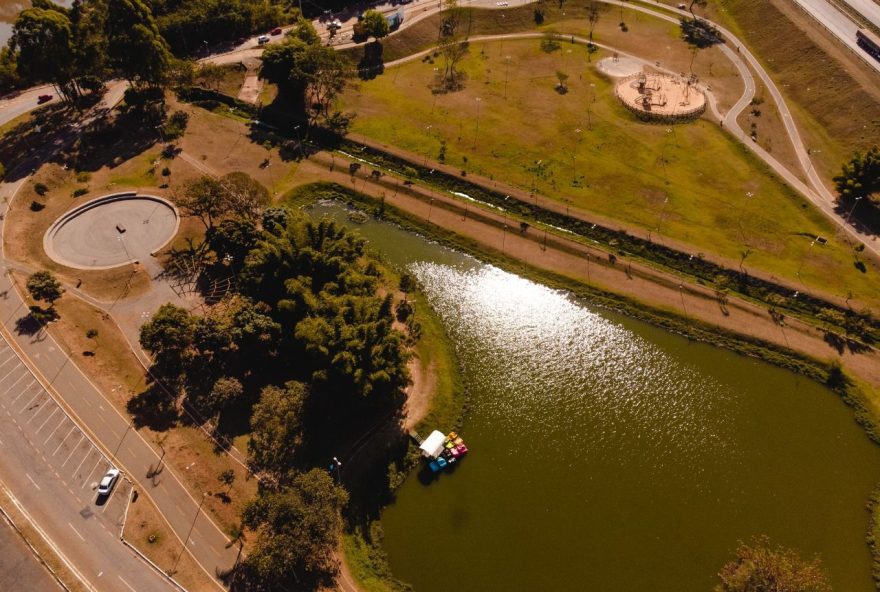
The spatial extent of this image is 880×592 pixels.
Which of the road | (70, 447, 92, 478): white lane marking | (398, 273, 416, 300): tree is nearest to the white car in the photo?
the road

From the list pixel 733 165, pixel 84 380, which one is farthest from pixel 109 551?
pixel 733 165

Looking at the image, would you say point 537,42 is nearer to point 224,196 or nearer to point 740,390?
point 224,196

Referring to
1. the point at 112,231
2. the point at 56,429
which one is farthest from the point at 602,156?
the point at 56,429

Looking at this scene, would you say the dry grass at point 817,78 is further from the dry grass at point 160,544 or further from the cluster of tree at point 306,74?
the dry grass at point 160,544

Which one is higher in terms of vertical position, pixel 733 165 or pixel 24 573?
pixel 733 165

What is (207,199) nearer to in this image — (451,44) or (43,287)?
(43,287)

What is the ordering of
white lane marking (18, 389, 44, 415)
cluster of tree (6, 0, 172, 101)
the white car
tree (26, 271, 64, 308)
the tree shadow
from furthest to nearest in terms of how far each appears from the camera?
1. cluster of tree (6, 0, 172, 101)
2. tree (26, 271, 64, 308)
3. white lane marking (18, 389, 44, 415)
4. the tree shadow
5. the white car

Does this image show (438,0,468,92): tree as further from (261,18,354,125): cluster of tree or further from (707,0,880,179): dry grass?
(707,0,880,179): dry grass
